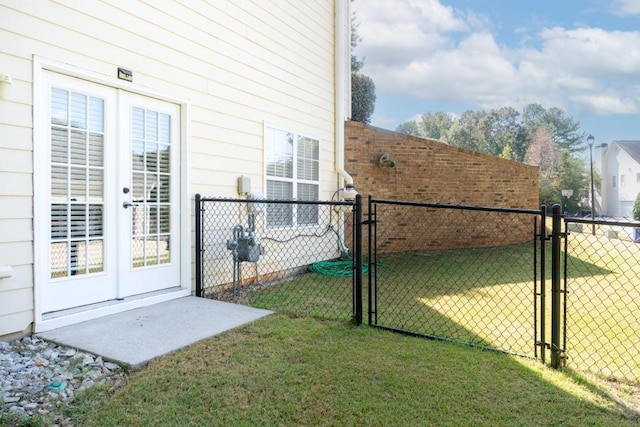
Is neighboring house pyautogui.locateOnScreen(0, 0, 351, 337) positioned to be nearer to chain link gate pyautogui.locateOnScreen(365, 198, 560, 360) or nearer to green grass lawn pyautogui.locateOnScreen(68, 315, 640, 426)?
green grass lawn pyautogui.locateOnScreen(68, 315, 640, 426)

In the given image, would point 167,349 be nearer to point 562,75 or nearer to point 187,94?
point 187,94

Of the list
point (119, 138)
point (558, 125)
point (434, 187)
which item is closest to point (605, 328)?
point (119, 138)

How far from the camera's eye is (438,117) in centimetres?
4759

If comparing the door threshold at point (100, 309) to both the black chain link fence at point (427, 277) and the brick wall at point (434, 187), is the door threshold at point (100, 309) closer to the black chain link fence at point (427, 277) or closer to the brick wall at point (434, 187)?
the black chain link fence at point (427, 277)

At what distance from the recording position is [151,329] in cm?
330

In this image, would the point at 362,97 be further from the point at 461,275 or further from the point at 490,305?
the point at 490,305

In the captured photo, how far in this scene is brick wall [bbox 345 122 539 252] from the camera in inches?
333

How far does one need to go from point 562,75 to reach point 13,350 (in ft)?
169

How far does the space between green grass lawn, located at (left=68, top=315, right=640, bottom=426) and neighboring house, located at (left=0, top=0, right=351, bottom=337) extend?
138cm

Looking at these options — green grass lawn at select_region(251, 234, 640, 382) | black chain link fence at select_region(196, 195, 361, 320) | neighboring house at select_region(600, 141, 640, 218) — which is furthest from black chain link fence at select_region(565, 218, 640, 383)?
neighboring house at select_region(600, 141, 640, 218)

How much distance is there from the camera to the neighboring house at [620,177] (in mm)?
28969

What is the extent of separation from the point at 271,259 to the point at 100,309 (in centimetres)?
267

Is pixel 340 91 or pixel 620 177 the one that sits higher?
pixel 620 177

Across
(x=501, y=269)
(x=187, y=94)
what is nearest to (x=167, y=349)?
(x=187, y=94)
